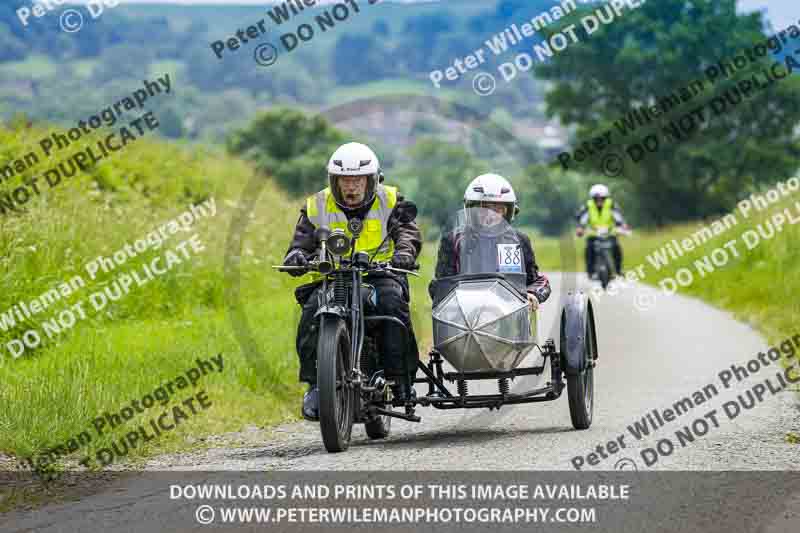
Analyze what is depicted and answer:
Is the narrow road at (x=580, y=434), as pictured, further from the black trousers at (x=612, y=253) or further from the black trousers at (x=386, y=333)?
the black trousers at (x=612, y=253)

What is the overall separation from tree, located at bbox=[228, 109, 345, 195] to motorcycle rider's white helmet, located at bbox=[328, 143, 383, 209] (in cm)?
2531

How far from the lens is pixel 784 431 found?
31.2ft

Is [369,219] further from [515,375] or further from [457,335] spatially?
[515,375]

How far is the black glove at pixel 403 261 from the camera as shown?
8.92 metres

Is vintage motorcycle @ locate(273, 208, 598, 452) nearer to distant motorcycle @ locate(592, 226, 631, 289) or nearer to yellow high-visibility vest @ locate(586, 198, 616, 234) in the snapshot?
distant motorcycle @ locate(592, 226, 631, 289)

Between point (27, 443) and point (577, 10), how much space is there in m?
57.8

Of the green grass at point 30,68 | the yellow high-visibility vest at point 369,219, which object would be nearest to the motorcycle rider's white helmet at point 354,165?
the yellow high-visibility vest at point 369,219

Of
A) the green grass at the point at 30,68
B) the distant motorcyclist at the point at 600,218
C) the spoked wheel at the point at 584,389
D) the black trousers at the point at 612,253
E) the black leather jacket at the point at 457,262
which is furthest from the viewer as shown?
the green grass at the point at 30,68

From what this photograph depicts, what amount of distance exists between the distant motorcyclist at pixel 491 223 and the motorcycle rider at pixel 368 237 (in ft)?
1.79

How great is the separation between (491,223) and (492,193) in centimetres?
22

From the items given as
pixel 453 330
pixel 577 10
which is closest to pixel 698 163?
pixel 577 10

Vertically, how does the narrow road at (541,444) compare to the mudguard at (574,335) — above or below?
below

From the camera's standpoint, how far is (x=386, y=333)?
912 cm

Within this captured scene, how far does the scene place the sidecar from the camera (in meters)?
8.99
